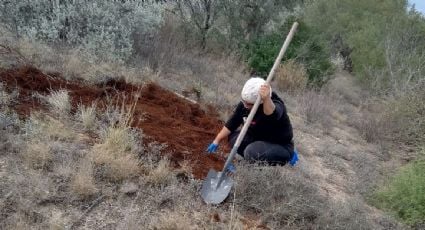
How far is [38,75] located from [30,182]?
2350 mm

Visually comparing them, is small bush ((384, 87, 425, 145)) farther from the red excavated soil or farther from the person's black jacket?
the person's black jacket

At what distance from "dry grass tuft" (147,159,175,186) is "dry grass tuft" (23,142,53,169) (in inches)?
32.2

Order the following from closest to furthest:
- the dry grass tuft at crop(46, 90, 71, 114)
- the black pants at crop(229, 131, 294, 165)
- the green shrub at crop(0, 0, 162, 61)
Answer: the black pants at crop(229, 131, 294, 165) < the dry grass tuft at crop(46, 90, 71, 114) < the green shrub at crop(0, 0, 162, 61)

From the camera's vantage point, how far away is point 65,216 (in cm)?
340

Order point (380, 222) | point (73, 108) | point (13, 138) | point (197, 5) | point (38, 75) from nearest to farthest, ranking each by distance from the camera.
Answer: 1. point (13, 138)
2. point (380, 222)
3. point (73, 108)
4. point (38, 75)
5. point (197, 5)

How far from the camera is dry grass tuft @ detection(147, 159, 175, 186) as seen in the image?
13.1ft

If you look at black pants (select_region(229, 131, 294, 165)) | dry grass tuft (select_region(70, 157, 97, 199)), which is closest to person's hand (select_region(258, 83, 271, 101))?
black pants (select_region(229, 131, 294, 165))

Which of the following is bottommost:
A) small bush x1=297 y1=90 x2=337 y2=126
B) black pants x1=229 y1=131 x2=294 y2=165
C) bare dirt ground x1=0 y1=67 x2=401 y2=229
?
small bush x1=297 y1=90 x2=337 y2=126

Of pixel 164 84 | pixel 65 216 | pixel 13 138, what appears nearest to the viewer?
pixel 65 216

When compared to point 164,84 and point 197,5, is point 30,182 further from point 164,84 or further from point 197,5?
point 197,5

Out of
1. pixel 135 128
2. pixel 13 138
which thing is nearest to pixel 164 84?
pixel 135 128

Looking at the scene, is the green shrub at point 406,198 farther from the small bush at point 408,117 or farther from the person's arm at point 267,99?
the small bush at point 408,117

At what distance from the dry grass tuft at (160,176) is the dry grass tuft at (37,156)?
2.68ft

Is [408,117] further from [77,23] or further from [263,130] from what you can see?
[77,23]
